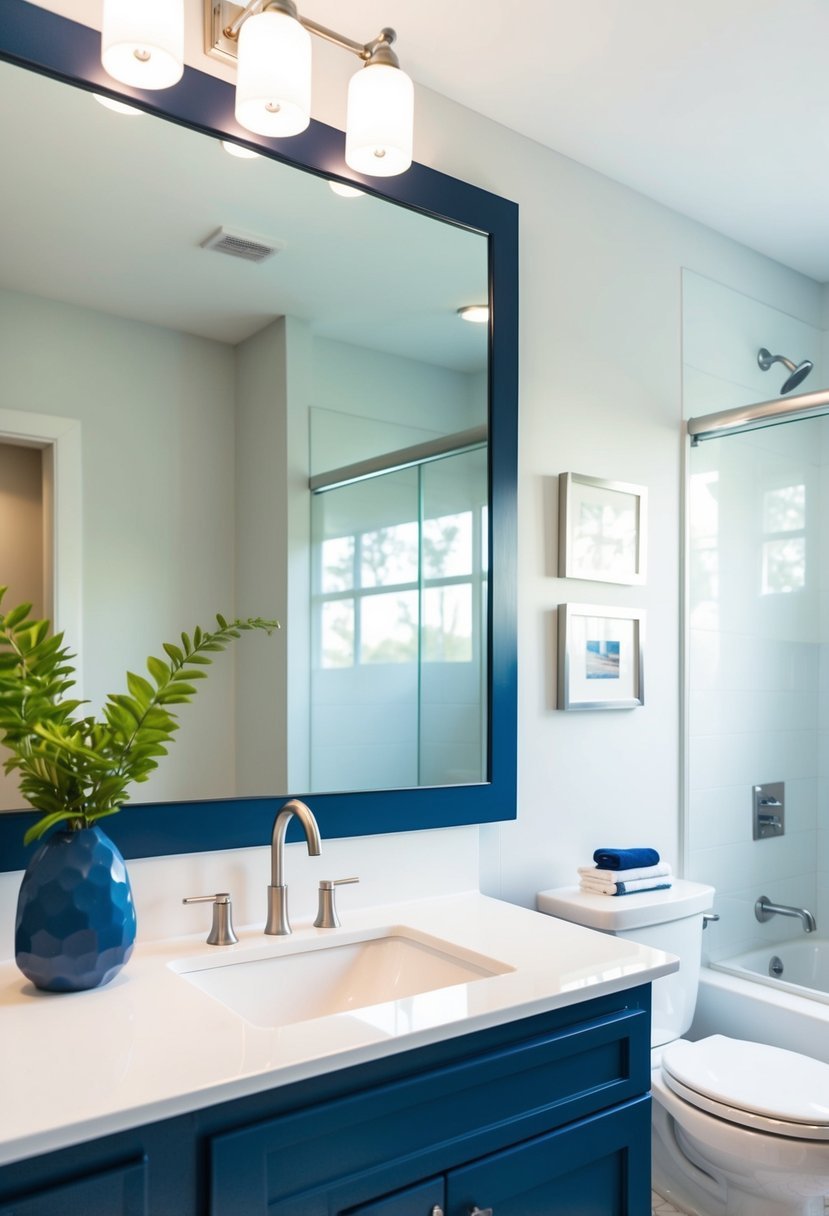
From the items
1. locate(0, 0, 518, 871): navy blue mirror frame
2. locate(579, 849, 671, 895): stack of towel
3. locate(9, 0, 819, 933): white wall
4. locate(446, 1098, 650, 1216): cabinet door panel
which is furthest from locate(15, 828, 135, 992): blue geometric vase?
locate(579, 849, 671, 895): stack of towel

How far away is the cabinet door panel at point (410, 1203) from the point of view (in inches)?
48.1

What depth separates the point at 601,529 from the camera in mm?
2410

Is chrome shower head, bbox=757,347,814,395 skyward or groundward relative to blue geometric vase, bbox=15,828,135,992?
skyward

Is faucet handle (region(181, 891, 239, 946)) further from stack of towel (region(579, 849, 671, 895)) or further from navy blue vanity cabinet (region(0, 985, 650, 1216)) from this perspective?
stack of towel (region(579, 849, 671, 895))

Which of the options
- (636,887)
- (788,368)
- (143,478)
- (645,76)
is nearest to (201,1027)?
(143,478)

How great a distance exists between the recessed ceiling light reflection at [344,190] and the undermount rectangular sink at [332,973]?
4.55ft

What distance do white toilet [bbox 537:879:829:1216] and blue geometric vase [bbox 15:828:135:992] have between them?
1088mm

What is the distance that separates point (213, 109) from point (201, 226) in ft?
0.67

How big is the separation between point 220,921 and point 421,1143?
1.64 ft

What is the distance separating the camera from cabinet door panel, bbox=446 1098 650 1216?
134 cm

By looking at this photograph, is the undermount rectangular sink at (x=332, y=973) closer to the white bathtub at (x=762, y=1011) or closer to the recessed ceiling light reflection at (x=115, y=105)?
the white bathtub at (x=762, y=1011)

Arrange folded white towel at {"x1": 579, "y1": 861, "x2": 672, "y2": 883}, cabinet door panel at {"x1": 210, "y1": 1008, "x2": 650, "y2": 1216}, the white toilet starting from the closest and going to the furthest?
cabinet door panel at {"x1": 210, "y1": 1008, "x2": 650, "y2": 1216} → the white toilet → folded white towel at {"x1": 579, "y1": 861, "x2": 672, "y2": 883}

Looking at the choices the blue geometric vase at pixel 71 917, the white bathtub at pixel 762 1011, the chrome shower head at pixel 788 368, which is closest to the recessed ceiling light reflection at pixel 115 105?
the blue geometric vase at pixel 71 917

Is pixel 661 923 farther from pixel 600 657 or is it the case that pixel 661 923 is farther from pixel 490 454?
pixel 490 454
